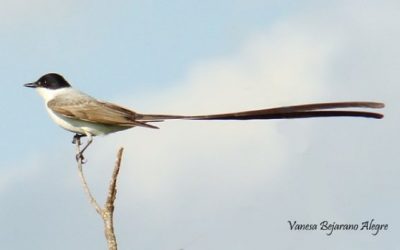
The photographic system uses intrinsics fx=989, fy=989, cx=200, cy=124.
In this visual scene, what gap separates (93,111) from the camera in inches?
320

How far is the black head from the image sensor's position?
8.91 m

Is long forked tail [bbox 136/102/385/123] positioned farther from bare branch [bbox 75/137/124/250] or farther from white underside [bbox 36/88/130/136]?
white underside [bbox 36/88/130/136]

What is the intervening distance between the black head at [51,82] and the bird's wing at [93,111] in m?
0.37

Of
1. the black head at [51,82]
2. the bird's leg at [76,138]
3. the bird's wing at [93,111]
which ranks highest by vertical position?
the black head at [51,82]

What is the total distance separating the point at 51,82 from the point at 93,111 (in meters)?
0.96

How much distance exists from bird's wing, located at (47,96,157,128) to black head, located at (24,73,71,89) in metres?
0.37

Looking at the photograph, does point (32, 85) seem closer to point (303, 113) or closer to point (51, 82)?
point (51, 82)

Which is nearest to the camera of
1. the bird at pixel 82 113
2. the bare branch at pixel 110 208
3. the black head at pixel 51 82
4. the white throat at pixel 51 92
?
the bare branch at pixel 110 208

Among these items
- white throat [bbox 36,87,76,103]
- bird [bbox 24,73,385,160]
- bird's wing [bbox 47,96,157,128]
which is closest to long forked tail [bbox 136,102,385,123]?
bird [bbox 24,73,385,160]

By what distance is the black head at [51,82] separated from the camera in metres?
8.91

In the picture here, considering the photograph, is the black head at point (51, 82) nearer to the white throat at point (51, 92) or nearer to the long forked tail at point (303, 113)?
the white throat at point (51, 92)

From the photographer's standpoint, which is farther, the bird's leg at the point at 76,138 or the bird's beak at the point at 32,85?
the bird's beak at the point at 32,85

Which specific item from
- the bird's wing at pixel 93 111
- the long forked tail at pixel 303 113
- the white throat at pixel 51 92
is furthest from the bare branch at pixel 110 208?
the white throat at pixel 51 92

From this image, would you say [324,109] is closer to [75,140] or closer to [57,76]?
[75,140]
